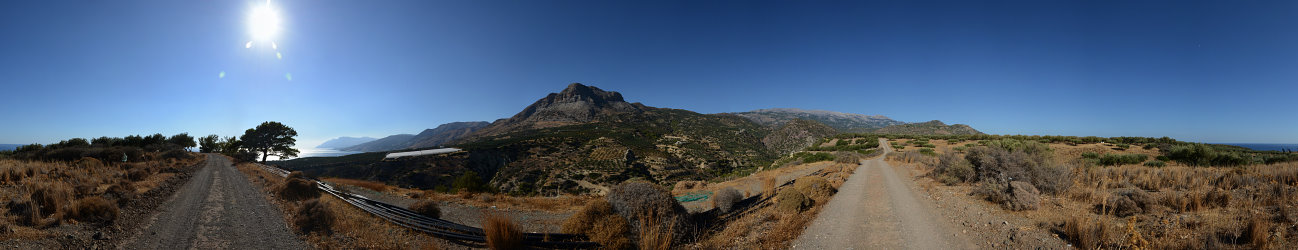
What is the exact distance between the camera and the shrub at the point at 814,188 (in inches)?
374

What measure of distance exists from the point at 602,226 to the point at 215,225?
9.08 meters

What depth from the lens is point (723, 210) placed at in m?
9.04

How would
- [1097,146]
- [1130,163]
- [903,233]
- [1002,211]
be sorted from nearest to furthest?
[903,233], [1002,211], [1130,163], [1097,146]

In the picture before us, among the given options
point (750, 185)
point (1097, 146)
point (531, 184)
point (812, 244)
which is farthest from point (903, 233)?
point (531, 184)

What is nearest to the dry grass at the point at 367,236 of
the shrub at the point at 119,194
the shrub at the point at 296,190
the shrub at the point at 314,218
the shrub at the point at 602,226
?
the shrub at the point at 314,218

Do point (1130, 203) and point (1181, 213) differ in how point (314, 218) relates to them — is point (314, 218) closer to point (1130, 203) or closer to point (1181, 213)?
point (1130, 203)

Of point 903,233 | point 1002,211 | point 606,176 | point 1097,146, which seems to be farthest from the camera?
point 606,176

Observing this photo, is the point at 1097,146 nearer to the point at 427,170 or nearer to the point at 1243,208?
the point at 1243,208

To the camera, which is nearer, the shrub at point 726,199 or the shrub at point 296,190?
the shrub at point 726,199

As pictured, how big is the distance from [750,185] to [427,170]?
56.1 metres

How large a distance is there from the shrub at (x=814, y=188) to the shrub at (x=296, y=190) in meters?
15.6

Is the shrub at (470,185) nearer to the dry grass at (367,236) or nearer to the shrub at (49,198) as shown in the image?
the dry grass at (367,236)

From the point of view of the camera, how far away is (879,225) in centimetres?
680

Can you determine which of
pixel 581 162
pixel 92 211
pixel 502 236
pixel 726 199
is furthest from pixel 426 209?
pixel 581 162
